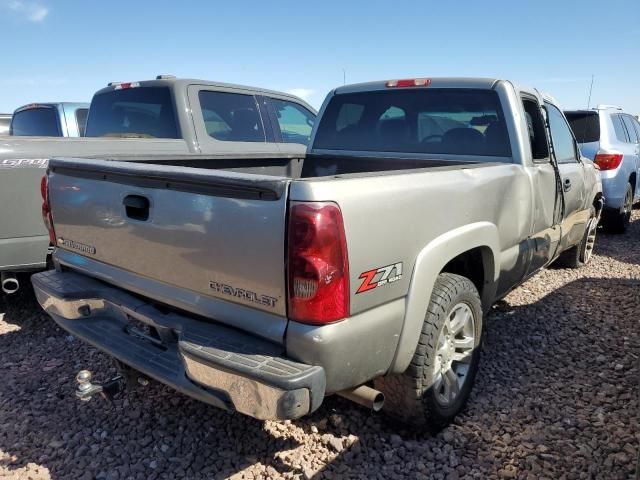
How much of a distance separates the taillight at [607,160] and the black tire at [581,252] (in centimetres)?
168

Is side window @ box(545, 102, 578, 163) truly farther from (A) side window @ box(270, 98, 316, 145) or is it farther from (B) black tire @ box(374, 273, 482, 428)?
(A) side window @ box(270, 98, 316, 145)

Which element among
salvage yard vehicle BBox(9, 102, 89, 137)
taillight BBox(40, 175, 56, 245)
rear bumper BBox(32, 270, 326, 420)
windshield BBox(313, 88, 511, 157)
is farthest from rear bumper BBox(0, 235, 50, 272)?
salvage yard vehicle BBox(9, 102, 89, 137)

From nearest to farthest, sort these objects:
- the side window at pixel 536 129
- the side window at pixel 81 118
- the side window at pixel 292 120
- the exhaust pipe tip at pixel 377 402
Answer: the exhaust pipe tip at pixel 377 402 < the side window at pixel 536 129 < the side window at pixel 292 120 < the side window at pixel 81 118

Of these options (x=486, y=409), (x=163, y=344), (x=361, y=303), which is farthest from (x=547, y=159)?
(x=163, y=344)

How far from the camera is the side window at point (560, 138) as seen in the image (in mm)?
4145

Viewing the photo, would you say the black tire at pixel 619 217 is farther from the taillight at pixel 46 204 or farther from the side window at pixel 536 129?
the taillight at pixel 46 204

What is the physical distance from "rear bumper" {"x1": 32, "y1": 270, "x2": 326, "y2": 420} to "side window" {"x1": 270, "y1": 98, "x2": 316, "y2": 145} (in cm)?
387

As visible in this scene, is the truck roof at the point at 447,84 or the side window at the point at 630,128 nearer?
the truck roof at the point at 447,84

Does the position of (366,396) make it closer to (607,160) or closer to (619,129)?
(607,160)

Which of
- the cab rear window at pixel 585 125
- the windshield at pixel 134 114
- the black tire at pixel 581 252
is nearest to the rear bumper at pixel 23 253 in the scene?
the windshield at pixel 134 114

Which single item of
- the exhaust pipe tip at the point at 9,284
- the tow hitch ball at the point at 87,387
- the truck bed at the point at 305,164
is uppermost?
the truck bed at the point at 305,164

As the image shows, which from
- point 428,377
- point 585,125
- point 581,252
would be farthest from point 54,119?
point 585,125

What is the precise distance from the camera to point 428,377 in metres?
2.44

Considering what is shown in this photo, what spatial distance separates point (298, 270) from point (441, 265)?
851 millimetres
